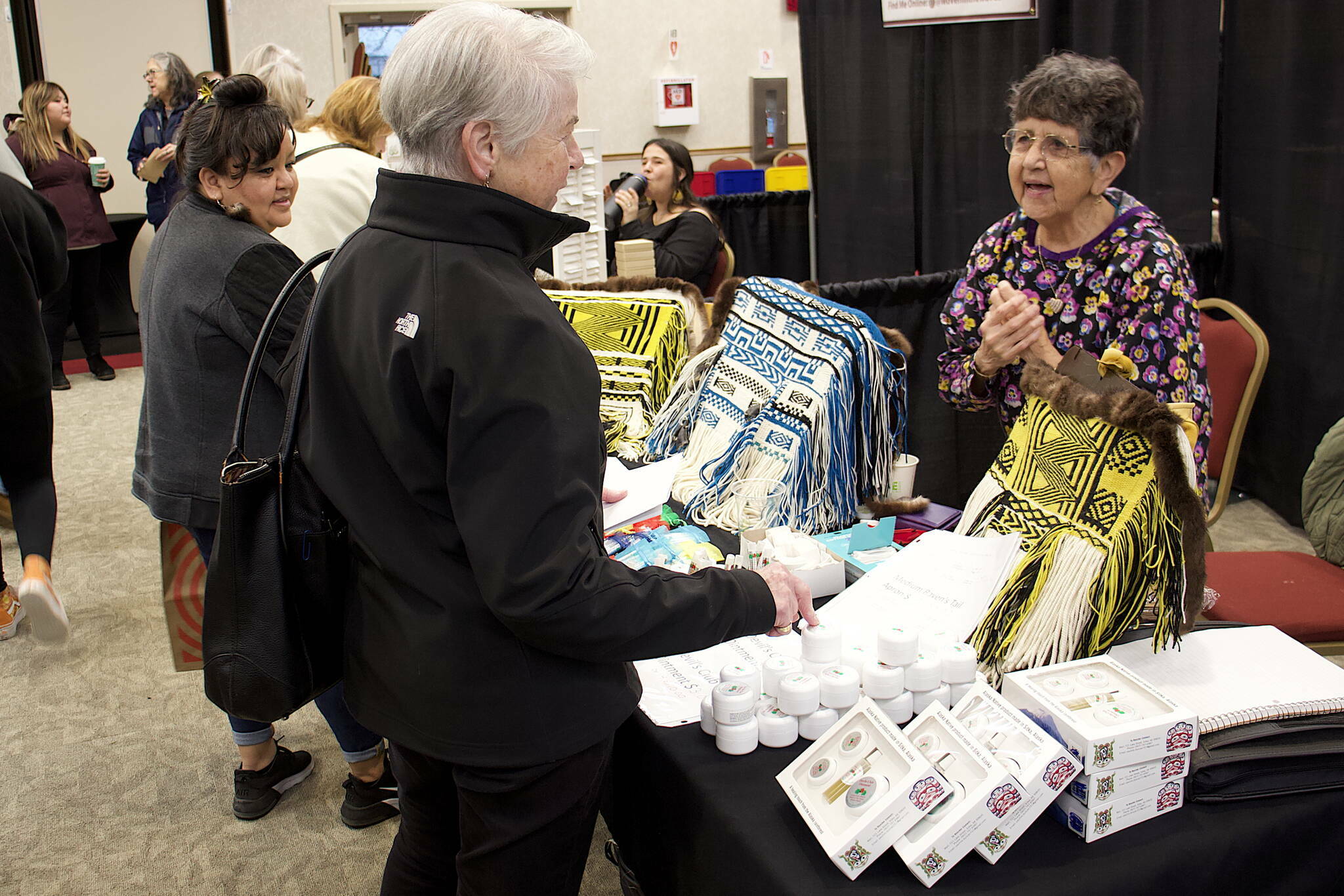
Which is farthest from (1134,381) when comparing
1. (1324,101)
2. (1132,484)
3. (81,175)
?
(81,175)

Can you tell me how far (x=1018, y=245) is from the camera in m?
2.16

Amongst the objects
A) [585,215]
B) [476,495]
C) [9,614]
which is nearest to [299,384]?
[476,495]

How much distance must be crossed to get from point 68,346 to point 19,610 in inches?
167

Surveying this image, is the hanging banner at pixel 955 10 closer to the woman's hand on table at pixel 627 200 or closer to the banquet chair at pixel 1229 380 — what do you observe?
the woman's hand on table at pixel 627 200

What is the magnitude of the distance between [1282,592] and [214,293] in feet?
7.08

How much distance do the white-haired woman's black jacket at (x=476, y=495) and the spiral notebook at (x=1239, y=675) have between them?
587mm

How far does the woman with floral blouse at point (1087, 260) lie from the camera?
1.91 meters

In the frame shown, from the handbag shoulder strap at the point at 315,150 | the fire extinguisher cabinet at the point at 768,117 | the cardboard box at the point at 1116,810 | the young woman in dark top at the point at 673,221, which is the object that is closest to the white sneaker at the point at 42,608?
the handbag shoulder strap at the point at 315,150

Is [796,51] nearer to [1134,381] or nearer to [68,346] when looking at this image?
[68,346]

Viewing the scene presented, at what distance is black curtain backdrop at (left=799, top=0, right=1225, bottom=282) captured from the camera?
3.90 meters

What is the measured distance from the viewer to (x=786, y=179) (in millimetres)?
7043

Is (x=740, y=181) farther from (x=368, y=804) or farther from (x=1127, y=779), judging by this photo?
(x=1127, y=779)

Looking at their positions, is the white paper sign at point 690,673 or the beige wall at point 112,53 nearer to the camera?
the white paper sign at point 690,673

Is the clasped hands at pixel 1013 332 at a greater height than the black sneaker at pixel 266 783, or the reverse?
the clasped hands at pixel 1013 332
